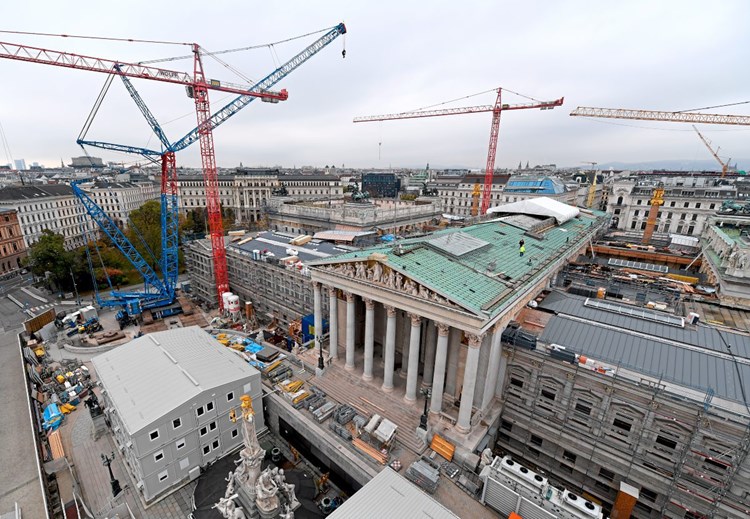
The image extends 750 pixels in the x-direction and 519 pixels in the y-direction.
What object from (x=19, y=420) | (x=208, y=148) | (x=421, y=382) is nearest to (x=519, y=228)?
(x=421, y=382)

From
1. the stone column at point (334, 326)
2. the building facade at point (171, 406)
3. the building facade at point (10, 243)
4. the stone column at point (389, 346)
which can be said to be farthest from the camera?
the building facade at point (10, 243)

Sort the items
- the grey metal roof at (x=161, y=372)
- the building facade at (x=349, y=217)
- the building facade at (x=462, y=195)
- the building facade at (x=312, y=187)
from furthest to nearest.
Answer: the building facade at (x=312, y=187) < the building facade at (x=462, y=195) < the building facade at (x=349, y=217) < the grey metal roof at (x=161, y=372)

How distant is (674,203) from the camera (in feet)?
338

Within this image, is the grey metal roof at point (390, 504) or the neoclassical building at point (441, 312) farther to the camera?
the neoclassical building at point (441, 312)

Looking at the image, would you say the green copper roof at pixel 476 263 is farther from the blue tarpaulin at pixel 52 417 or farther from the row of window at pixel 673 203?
the row of window at pixel 673 203

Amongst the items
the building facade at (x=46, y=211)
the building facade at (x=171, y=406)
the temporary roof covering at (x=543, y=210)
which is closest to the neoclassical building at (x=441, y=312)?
the building facade at (x=171, y=406)

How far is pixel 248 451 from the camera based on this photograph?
84.4 ft

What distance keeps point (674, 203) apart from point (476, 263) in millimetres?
103987

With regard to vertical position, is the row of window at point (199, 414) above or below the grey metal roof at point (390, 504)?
below

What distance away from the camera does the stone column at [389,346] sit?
123ft

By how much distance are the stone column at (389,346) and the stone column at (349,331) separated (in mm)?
5568

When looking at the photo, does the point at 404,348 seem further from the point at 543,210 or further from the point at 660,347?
the point at 543,210

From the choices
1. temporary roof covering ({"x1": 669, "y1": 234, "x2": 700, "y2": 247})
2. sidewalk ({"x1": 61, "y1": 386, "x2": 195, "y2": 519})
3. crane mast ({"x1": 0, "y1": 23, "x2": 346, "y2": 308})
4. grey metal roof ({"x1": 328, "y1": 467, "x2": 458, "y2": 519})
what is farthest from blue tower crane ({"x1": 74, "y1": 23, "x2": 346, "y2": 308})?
temporary roof covering ({"x1": 669, "y1": 234, "x2": 700, "y2": 247})

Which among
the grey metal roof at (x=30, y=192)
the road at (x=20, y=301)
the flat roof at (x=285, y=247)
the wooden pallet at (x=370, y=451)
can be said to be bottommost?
the road at (x=20, y=301)
